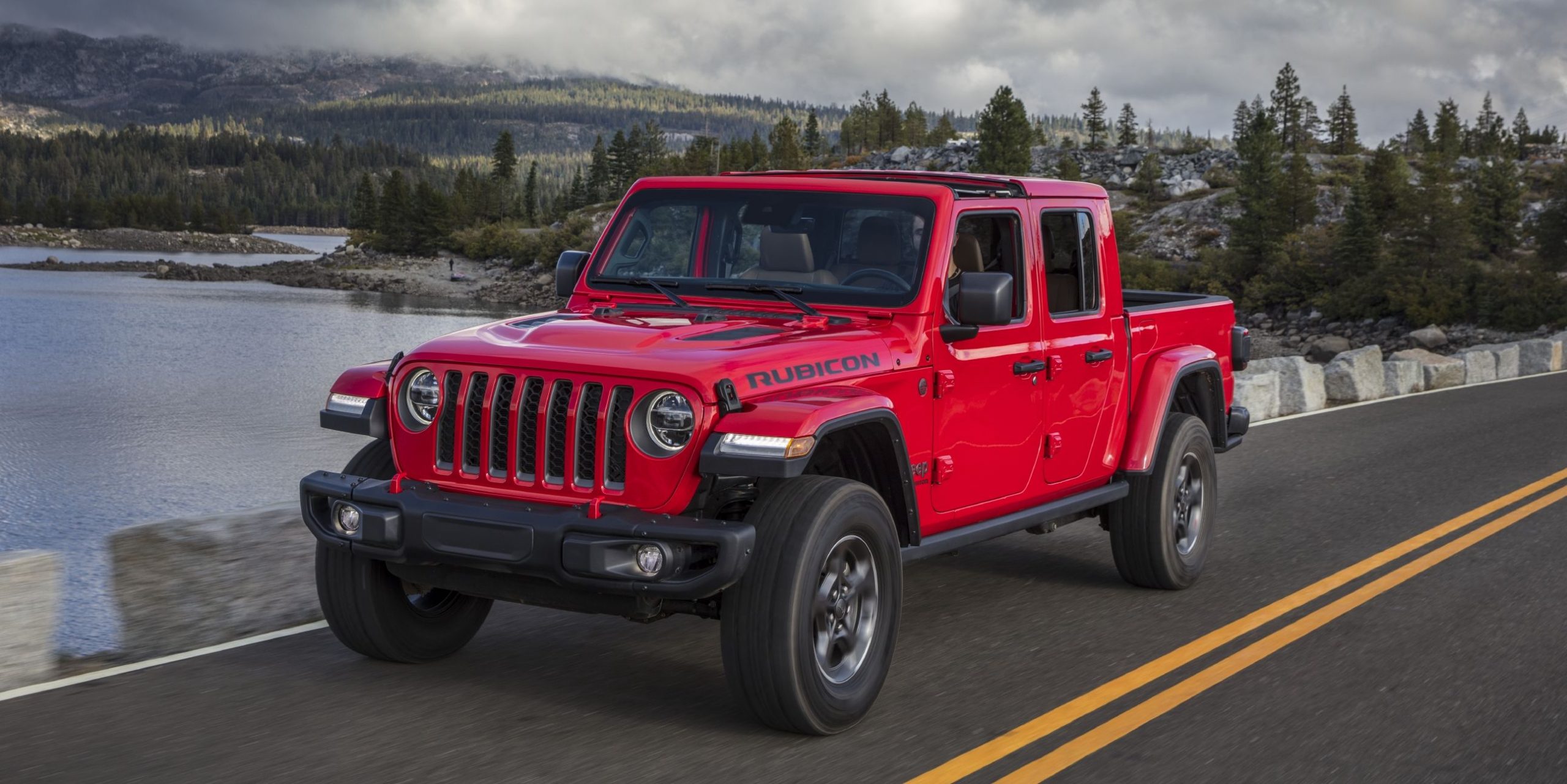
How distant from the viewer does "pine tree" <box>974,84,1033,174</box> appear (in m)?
120

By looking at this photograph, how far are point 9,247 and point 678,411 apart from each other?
188734mm

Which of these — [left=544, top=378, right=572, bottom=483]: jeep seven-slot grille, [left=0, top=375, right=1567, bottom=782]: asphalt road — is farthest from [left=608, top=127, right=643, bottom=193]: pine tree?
[left=544, top=378, right=572, bottom=483]: jeep seven-slot grille

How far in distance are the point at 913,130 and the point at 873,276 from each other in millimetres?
188521

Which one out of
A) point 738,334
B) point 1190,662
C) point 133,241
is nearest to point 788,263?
point 738,334

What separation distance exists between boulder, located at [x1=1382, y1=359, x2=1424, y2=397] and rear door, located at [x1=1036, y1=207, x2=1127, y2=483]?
14.2 meters

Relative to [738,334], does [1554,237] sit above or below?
below

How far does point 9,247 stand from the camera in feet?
552

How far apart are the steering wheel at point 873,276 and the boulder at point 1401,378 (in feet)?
51.6

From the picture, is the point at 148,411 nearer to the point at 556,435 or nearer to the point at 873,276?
the point at 873,276

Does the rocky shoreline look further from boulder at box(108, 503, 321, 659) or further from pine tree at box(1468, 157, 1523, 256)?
boulder at box(108, 503, 321, 659)

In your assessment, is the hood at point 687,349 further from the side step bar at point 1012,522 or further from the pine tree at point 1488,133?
the pine tree at point 1488,133

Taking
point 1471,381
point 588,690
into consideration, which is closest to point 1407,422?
point 1471,381

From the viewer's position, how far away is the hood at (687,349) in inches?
186

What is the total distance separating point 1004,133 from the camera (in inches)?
4759
